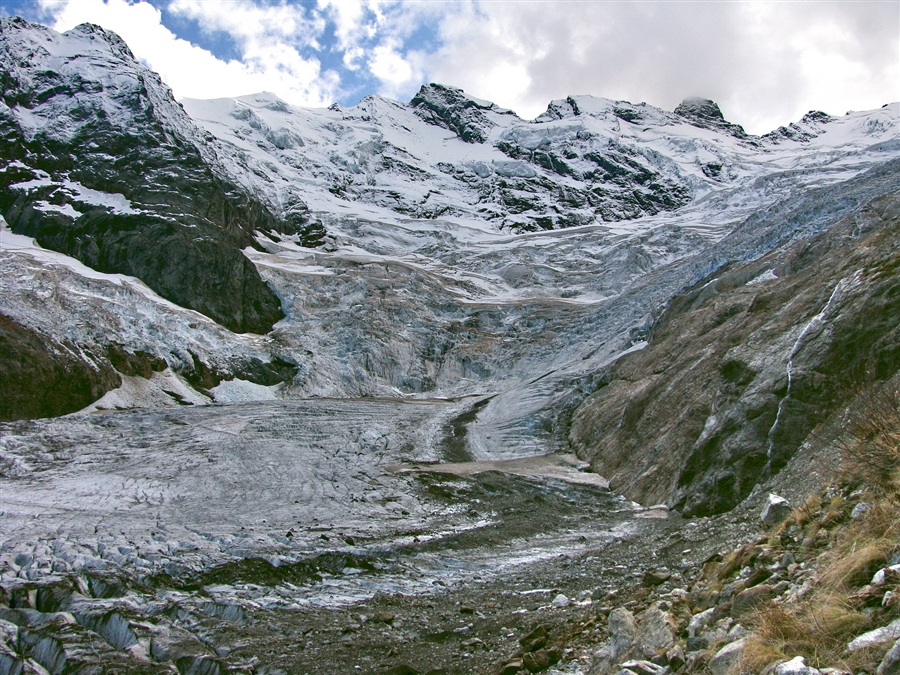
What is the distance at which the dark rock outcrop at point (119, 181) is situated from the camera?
211 ft

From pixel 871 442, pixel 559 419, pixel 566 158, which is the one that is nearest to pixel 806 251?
pixel 559 419

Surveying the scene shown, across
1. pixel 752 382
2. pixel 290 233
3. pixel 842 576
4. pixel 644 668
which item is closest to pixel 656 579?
pixel 644 668

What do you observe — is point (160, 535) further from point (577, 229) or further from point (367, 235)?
point (577, 229)

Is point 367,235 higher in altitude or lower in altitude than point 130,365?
higher

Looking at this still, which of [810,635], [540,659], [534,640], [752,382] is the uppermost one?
[752,382]

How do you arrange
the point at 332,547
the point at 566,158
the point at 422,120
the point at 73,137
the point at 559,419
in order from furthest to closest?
the point at 422,120, the point at 566,158, the point at 73,137, the point at 559,419, the point at 332,547

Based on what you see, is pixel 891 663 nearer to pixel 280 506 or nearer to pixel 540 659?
pixel 540 659

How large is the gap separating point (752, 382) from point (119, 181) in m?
73.0

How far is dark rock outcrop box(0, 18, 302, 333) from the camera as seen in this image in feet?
211

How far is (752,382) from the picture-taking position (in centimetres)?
1842

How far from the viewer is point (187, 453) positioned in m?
28.3

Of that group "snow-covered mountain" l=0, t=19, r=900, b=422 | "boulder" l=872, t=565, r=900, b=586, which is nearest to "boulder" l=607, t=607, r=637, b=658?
"boulder" l=872, t=565, r=900, b=586

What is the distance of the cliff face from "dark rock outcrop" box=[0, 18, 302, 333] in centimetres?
4502

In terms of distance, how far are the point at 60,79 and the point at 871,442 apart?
328 feet
